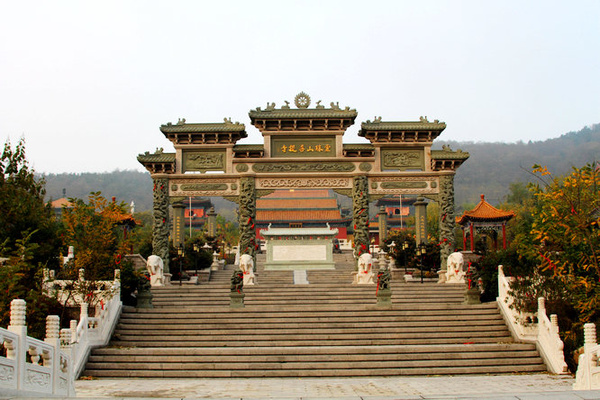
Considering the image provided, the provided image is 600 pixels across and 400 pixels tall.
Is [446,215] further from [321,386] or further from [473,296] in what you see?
[321,386]

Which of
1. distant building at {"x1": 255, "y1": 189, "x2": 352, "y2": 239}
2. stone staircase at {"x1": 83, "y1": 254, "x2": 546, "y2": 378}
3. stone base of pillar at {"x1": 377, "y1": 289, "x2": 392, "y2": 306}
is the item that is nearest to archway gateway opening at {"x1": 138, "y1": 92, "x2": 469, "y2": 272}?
stone staircase at {"x1": 83, "y1": 254, "x2": 546, "y2": 378}

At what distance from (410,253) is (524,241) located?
1000 centimetres

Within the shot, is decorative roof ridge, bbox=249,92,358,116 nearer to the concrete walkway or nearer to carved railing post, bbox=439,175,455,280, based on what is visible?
carved railing post, bbox=439,175,455,280

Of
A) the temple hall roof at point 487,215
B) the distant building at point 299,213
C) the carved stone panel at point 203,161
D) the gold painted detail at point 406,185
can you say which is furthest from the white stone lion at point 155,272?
the distant building at point 299,213

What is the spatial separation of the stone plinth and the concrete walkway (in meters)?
13.9

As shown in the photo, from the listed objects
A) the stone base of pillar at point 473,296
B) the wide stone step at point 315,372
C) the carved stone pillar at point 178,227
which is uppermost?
the carved stone pillar at point 178,227

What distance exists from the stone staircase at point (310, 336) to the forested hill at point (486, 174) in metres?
81.2

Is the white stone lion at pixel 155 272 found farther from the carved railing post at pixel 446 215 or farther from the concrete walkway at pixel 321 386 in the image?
the carved railing post at pixel 446 215

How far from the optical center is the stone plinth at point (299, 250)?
88.9ft

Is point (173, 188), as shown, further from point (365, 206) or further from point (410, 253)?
point (410, 253)

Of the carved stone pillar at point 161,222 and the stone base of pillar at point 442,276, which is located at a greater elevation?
the carved stone pillar at point 161,222

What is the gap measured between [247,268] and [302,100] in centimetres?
695

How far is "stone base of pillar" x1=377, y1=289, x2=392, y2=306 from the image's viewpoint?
1800 cm

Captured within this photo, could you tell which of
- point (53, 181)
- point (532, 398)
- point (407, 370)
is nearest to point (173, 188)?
point (407, 370)
